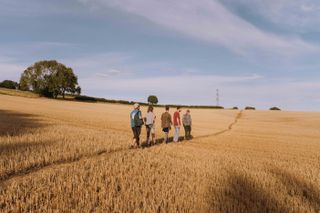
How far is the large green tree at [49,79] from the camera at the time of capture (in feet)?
260

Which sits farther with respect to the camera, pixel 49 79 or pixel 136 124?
pixel 49 79

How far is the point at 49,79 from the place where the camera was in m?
79.6

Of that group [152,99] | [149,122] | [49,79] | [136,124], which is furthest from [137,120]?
[152,99]

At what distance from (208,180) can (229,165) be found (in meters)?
2.28

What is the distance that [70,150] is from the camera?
9.66m

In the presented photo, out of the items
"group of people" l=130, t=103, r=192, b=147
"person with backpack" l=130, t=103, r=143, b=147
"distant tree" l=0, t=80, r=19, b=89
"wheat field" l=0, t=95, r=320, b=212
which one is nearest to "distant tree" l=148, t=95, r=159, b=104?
"distant tree" l=0, t=80, r=19, b=89

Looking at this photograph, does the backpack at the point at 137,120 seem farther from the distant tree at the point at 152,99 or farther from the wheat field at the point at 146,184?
the distant tree at the point at 152,99

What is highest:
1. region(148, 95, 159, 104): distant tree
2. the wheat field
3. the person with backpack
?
region(148, 95, 159, 104): distant tree

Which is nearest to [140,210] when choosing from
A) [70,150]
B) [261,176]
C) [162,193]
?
[162,193]

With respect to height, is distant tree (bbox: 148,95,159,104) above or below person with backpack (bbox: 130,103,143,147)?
above

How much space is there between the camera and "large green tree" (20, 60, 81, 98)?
7931 centimetres

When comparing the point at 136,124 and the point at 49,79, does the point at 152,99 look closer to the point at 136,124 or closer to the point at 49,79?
the point at 49,79

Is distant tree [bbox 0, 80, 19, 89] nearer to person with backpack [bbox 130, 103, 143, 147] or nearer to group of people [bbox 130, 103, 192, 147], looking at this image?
group of people [bbox 130, 103, 192, 147]

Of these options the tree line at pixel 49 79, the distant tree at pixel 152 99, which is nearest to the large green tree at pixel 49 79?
the tree line at pixel 49 79
